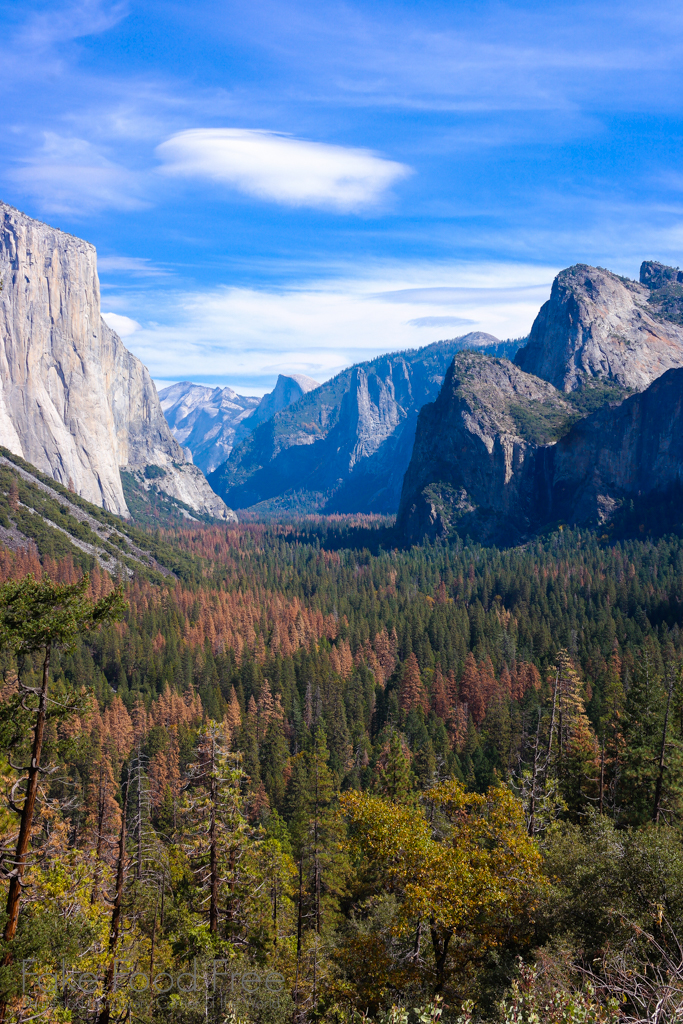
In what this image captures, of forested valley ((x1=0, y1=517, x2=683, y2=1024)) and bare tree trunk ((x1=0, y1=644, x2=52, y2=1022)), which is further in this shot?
forested valley ((x1=0, y1=517, x2=683, y2=1024))

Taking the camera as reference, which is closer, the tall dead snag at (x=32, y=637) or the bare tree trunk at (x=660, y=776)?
the tall dead snag at (x=32, y=637)

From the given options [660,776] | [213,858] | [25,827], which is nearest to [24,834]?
[25,827]

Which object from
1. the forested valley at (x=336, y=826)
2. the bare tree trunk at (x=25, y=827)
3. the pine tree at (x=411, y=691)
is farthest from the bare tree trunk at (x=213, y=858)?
the pine tree at (x=411, y=691)

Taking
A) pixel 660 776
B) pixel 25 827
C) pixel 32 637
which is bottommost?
pixel 660 776

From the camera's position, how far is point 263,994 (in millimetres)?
22031

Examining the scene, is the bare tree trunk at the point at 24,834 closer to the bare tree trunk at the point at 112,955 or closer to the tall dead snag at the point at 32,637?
the tall dead snag at the point at 32,637

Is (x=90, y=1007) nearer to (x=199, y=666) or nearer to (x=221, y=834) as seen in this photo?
(x=221, y=834)

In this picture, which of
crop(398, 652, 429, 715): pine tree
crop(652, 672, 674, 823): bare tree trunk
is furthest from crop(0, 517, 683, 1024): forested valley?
crop(398, 652, 429, 715): pine tree

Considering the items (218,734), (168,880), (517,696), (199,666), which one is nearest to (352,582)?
(199,666)

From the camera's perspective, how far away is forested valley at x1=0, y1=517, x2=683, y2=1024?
16641 millimetres

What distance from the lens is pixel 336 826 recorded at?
42.4 meters

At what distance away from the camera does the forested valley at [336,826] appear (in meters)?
16.6

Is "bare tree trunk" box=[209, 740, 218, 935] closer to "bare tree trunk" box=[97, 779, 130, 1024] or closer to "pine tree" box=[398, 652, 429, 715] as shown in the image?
"bare tree trunk" box=[97, 779, 130, 1024]

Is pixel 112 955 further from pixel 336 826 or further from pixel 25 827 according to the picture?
pixel 336 826
